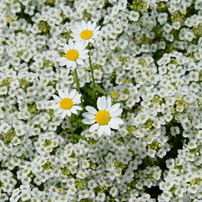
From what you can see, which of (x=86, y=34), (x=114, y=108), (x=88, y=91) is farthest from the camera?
(x=88, y=91)

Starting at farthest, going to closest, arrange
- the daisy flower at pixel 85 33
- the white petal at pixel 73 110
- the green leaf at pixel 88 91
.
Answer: the green leaf at pixel 88 91 → the daisy flower at pixel 85 33 → the white petal at pixel 73 110

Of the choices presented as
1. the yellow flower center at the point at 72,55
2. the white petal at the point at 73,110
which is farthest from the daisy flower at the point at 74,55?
the white petal at the point at 73,110

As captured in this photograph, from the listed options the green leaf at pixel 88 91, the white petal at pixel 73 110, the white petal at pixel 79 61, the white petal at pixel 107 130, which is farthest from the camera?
the green leaf at pixel 88 91

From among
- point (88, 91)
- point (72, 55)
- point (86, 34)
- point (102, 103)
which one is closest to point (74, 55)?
point (72, 55)

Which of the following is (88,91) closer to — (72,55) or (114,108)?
(72,55)

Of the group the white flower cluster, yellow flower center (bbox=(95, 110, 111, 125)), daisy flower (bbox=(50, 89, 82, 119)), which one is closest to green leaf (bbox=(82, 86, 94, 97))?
the white flower cluster

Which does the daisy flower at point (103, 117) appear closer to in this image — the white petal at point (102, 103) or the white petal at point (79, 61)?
the white petal at point (102, 103)

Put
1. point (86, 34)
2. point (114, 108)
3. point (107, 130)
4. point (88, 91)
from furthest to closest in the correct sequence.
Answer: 1. point (88, 91)
2. point (86, 34)
3. point (114, 108)
4. point (107, 130)
